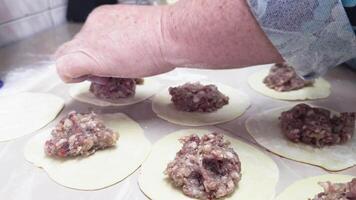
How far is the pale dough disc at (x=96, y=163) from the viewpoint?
940 mm

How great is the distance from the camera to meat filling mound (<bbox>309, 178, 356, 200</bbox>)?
80cm

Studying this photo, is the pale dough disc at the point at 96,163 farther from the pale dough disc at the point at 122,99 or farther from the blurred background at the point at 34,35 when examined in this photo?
the blurred background at the point at 34,35

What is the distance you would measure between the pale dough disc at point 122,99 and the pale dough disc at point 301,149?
374mm

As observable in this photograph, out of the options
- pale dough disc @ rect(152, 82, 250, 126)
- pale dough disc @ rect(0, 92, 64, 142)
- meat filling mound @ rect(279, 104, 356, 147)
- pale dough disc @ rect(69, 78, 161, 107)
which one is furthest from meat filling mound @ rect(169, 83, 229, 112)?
pale dough disc @ rect(0, 92, 64, 142)

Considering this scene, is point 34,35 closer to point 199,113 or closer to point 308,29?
point 199,113

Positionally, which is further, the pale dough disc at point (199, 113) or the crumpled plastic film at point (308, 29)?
the pale dough disc at point (199, 113)

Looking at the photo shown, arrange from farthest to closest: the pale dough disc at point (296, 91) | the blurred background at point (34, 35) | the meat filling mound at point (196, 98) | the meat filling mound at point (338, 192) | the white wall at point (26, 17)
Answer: the white wall at point (26, 17), the blurred background at point (34, 35), the pale dough disc at point (296, 91), the meat filling mound at point (196, 98), the meat filling mound at point (338, 192)

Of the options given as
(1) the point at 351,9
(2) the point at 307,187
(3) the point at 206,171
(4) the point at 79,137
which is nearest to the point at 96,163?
(4) the point at 79,137

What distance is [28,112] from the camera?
122 centimetres

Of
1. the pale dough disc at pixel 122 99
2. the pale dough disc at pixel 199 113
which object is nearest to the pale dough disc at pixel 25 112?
the pale dough disc at pixel 122 99

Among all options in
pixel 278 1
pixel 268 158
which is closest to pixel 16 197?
pixel 268 158

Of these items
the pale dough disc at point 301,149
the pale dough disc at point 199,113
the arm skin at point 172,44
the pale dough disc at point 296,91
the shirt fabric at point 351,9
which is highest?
the shirt fabric at point 351,9

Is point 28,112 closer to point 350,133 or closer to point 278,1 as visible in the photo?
point 278,1

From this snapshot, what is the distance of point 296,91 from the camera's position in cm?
139
